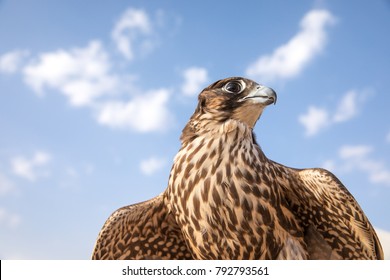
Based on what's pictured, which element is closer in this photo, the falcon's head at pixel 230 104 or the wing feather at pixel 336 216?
the falcon's head at pixel 230 104

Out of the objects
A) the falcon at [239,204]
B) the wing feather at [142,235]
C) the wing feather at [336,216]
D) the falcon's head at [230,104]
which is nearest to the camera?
the falcon at [239,204]

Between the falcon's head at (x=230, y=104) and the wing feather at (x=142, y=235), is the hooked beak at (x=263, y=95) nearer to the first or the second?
the falcon's head at (x=230, y=104)

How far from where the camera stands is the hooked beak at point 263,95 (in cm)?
249

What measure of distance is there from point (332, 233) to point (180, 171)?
3.11ft

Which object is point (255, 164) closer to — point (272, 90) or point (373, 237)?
point (272, 90)

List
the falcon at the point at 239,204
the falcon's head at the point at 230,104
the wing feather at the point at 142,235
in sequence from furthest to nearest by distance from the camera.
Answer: the wing feather at the point at 142,235, the falcon's head at the point at 230,104, the falcon at the point at 239,204

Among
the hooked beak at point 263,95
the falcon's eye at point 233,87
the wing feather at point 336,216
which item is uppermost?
the falcon's eye at point 233,87

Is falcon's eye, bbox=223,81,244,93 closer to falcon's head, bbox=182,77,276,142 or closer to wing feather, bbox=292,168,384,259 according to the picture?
falcon's head, bbox=182,77,276,142

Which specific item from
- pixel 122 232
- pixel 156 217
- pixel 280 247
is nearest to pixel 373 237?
pixel 280 247

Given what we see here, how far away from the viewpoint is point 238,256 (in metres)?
2.40

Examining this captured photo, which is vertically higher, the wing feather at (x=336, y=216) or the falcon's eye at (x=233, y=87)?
the falcon's eye at (x=233, y=87)

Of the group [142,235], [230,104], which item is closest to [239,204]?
[230,104]

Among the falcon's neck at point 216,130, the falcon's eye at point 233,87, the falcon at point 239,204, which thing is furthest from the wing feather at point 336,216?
the falcon's eye at point 233,87

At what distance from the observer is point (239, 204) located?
7.83 ft
